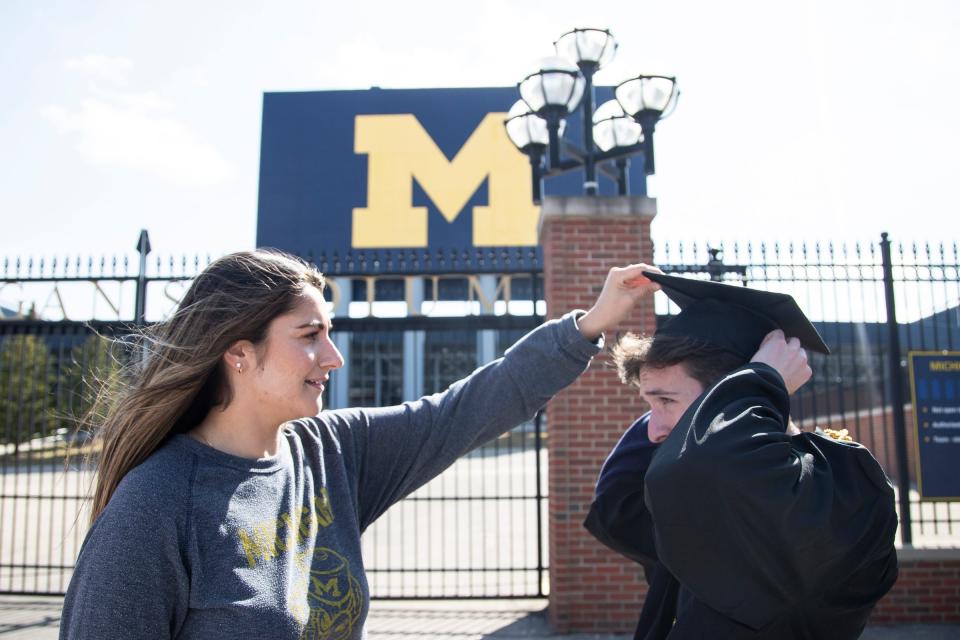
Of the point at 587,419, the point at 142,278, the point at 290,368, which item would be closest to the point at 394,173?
the point at 142,278

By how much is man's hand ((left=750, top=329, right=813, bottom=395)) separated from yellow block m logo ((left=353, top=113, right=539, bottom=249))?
1622cm

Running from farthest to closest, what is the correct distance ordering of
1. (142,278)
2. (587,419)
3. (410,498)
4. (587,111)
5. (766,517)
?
(410,498)
(142,278)
(587,111)
(587,419)
(766,517)

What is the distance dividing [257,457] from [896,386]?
19.7 ft

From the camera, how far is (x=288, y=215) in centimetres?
1891

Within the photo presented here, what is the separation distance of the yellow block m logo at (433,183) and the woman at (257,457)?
15.8 meters

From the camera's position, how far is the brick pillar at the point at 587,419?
559cm

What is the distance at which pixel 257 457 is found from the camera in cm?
179

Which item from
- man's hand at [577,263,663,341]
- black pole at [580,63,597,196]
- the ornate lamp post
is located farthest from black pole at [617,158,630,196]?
man's hand at [577,263,663,341]

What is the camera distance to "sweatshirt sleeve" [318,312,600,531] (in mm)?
2145

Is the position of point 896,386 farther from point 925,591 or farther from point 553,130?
point 553,130

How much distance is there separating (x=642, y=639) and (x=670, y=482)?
64 centimetres

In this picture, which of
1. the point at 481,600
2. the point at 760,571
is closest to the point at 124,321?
the point at 481,600

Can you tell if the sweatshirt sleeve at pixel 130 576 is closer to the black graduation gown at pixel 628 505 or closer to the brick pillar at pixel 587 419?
the black graduation gown at pixel 628 505

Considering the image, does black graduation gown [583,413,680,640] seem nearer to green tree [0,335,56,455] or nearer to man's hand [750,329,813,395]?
man's hand [750,329,813,395]
